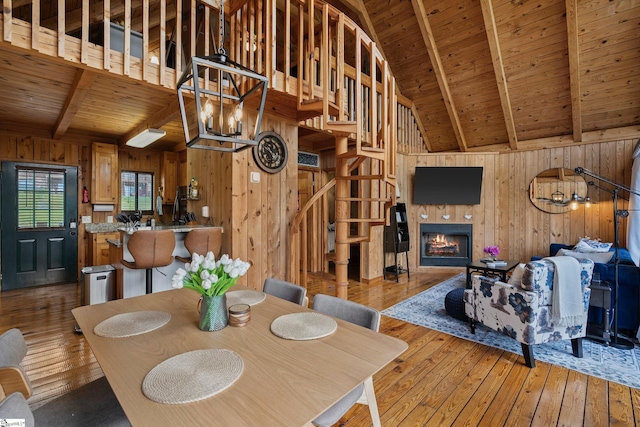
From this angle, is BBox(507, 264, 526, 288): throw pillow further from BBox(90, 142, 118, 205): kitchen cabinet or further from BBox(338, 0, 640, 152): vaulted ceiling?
BBox(90, 142, 118, 205): kitchen cabinet

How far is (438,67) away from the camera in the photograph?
5.09m

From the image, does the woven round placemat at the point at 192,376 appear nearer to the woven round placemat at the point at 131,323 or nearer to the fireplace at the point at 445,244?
the woven round placemat at the point at 131,323

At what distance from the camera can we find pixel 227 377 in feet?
3.28

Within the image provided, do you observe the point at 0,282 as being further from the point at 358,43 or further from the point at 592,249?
the point at 592,249

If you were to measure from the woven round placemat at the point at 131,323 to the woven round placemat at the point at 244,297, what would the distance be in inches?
14.0

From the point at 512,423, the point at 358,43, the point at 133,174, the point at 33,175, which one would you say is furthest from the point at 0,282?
the point at 512,423

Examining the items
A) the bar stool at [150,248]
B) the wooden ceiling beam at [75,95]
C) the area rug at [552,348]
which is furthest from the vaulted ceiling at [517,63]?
the bar stool at [150,248]

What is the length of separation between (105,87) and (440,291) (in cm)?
502

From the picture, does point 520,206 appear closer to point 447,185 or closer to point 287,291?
point 447,185

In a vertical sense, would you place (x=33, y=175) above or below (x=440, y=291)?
above

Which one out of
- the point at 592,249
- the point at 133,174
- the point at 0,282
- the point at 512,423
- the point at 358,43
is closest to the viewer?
the point at 512,423

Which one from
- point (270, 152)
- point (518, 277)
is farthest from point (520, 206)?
point (270, 152)

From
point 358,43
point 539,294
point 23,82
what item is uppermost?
point 358,43

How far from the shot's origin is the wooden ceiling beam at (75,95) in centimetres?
264
